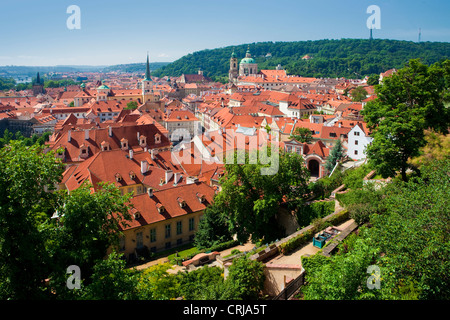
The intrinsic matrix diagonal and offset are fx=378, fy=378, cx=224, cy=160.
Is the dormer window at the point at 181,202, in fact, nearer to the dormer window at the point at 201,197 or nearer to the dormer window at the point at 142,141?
the dormer window at the point at 201,197

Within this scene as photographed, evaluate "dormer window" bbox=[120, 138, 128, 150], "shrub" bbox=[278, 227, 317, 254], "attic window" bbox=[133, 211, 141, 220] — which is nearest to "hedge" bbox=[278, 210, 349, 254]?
"shrub" bbox=[278, 227, 317, 254]

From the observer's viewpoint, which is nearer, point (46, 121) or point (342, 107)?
point (342, 107)

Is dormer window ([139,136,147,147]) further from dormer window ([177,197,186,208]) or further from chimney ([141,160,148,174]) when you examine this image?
dormer window ([177,197,186,208])

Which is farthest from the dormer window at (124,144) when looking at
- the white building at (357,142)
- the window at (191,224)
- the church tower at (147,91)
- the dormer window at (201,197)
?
the church tower at (147,91)

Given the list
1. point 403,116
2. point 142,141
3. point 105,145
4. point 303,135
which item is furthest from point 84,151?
point 403,116

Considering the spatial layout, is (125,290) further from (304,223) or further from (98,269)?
(304,223)

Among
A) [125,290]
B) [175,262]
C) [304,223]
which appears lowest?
[175,262]
